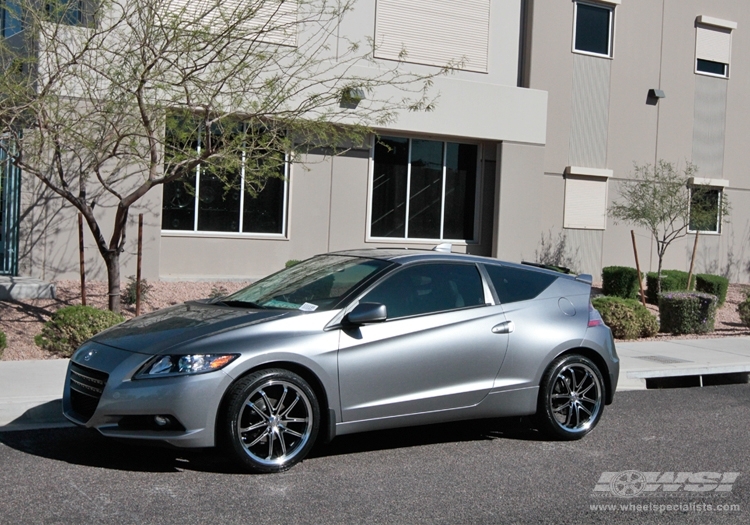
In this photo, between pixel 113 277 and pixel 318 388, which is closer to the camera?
pixel 318 388

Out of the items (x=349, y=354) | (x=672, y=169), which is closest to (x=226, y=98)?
(x=349, y=354)

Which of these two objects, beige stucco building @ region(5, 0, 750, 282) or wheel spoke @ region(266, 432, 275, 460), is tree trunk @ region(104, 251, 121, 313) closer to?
beige stucco building @ region(5, 0, 750, 282)

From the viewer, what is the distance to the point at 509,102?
18312 millimetres

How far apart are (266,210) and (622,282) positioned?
748cm

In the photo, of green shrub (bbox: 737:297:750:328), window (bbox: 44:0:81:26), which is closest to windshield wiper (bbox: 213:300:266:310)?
window (bbox: 44:0:81:26)

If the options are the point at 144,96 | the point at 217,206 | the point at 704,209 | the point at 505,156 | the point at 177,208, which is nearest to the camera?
the point at 144,96

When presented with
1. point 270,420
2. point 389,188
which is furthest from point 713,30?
point 270,420

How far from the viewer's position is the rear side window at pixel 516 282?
736 cm

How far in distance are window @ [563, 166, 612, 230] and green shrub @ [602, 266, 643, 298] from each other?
2379 millimetres

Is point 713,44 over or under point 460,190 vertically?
over

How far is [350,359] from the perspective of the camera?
20.7ft

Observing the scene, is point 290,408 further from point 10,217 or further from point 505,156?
point 505,156

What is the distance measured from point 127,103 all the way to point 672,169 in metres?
14.4

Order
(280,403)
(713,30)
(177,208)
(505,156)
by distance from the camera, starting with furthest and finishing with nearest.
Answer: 1. (713,30)
2. (505,156)
3. (177,208)
4. (280,403)
